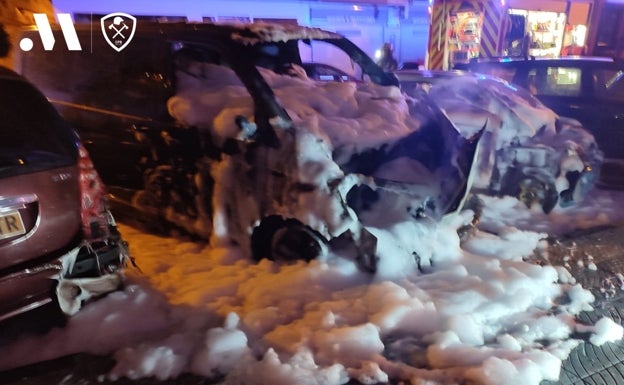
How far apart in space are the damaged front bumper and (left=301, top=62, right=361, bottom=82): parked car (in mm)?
3443

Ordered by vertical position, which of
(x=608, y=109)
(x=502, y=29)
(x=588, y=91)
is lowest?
(x=608, y=109)

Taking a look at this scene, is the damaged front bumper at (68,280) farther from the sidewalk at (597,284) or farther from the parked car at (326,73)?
the parked car at (326,73)

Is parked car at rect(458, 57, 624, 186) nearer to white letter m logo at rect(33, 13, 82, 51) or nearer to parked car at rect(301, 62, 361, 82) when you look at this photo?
parked car at rect(301, 62, 361, 82)

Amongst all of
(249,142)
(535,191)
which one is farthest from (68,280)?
(535,191)

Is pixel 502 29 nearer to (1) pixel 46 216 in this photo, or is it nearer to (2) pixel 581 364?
(2) pixel 581 364

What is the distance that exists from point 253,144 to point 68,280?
1629 millimetres

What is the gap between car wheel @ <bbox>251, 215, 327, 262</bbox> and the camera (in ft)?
13.0

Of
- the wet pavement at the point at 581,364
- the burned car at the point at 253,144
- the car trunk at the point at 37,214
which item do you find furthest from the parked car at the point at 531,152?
the car trunk at the point at 37,214

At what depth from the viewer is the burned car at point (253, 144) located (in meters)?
3.83

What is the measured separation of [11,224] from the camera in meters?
2.64

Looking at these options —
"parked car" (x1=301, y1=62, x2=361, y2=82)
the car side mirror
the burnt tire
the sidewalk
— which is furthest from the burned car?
the burnt tire

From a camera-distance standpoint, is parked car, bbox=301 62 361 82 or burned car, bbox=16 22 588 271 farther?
parked car, bbox=301 62 361 82

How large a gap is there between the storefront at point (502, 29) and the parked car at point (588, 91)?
3162 millimetres

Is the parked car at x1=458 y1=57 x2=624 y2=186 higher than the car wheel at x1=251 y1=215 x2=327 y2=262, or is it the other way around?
the parked car at x1=458 y1=57 x2=624 y2=186
